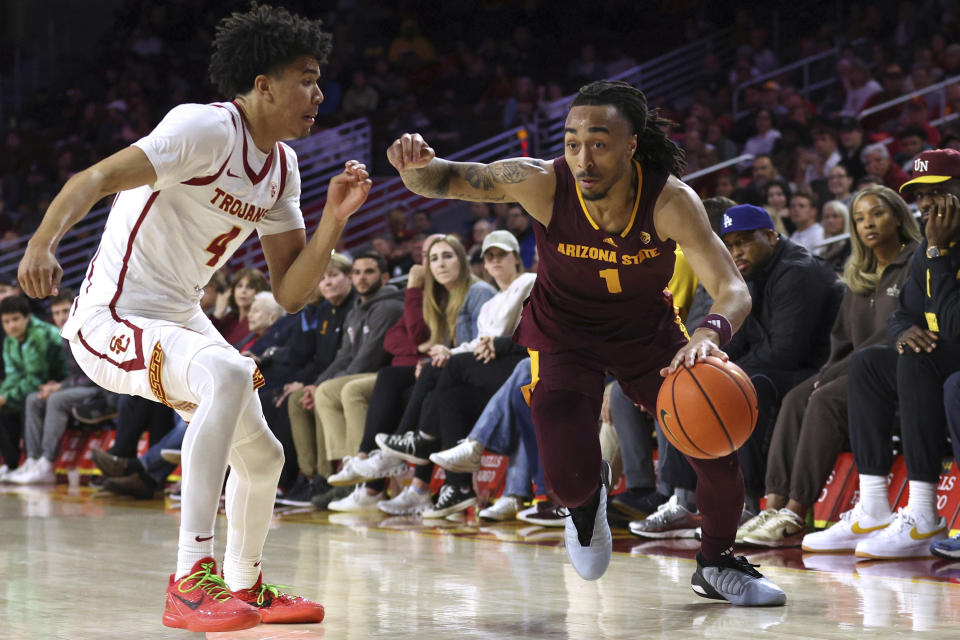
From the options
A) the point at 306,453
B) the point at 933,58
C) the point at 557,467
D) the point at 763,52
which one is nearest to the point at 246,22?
the point at 557,467

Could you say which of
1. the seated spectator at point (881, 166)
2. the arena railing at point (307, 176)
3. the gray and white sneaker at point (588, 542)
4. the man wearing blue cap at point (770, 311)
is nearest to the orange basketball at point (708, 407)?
the gray and white sneaker at point (588, 542)

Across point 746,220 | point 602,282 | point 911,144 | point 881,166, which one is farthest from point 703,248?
point 911,144

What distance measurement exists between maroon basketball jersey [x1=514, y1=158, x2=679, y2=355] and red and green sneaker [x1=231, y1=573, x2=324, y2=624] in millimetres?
1247

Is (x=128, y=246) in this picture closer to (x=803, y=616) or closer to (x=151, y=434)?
(x=803, y=616)

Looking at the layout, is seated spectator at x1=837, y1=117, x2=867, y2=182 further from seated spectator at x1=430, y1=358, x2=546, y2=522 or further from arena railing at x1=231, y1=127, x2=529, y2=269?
seated spectator at x1=430, y1=358, x2=546, y2=522

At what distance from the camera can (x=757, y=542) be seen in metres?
5.34

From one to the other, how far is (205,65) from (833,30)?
9676 millimetres

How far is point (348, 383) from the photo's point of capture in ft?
24.8

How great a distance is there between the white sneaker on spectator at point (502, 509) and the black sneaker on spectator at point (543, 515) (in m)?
0.17

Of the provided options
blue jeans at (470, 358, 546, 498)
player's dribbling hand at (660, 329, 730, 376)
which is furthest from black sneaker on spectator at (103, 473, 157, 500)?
player's dribbling hand at (660, 329, 730, 376)

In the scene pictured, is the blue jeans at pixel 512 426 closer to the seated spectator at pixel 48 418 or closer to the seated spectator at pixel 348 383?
the seated spectator at pixel 348 383

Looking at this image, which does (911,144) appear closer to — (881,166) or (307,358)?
(881,166)

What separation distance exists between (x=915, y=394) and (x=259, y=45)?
10.4 feet

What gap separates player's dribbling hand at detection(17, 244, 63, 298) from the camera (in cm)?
308
